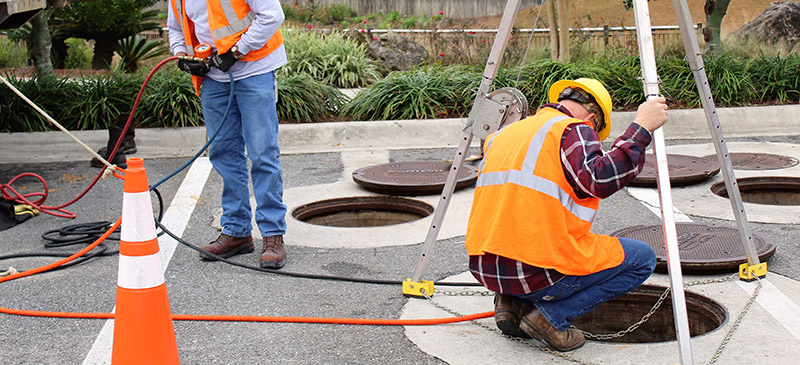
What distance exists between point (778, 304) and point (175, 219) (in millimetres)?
4011

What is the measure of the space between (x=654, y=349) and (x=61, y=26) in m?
13.6

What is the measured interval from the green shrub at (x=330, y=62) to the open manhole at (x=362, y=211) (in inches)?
185

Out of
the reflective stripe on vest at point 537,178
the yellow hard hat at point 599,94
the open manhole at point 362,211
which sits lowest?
the open manhole at point 362,211

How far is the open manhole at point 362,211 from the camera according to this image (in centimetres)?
618

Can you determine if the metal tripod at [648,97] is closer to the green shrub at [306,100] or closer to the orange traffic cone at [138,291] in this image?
the orange traffic cone at [138,291]

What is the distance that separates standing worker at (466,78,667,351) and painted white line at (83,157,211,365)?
5.57ft

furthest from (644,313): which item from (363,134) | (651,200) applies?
(363,134)

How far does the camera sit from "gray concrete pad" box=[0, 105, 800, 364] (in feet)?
11.0

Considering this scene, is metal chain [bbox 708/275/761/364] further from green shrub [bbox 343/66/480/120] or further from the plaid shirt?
green shrub [bbox 343/66/480/120]

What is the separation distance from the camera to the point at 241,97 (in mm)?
4668

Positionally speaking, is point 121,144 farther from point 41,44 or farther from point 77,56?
point 77,56

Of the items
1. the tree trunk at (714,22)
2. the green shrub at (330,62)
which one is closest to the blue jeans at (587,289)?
the green shrub at (330,62)

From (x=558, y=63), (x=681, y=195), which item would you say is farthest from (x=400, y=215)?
(x=558, y=63)

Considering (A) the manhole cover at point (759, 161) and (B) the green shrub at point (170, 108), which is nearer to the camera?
(A) the manhole cover at point (759, 161)
